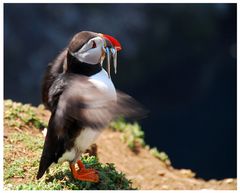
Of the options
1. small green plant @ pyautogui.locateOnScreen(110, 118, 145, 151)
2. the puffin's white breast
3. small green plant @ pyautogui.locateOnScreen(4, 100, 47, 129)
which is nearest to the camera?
the puffin's white breast

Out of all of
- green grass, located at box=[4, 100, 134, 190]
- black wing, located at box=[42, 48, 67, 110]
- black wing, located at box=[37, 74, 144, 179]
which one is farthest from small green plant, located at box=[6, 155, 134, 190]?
black wing, located at box=[42, 48, 67, 110]

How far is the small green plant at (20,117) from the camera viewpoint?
6121mm

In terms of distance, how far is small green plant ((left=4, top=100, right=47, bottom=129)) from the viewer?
6.12 meters

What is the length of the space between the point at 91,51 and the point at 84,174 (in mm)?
1108

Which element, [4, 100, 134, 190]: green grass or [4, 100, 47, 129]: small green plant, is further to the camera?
[4, 100, 47, 129]: small green plant

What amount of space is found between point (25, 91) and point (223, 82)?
4.54m

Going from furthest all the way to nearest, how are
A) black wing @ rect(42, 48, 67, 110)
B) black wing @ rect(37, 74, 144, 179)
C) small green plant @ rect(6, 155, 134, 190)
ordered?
black wing @ rect(42, 48, 67, 110)
small green plant @ rect(6, 155, 134, 190)
black wing @ rect(37, 74, 144, 179)

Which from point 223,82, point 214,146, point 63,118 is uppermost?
point 63,118

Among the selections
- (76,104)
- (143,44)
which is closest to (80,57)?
(76,104)

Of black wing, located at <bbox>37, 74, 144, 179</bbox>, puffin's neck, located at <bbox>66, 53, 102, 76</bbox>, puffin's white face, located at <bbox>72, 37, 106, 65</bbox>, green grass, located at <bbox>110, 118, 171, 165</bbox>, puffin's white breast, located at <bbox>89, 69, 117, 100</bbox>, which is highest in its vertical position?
puffin's white face, located at <bbox>72, 37, 106, 65</bbox>

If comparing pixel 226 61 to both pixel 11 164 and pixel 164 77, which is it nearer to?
pixel 164 77

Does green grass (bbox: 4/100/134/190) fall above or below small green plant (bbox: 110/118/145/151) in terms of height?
above

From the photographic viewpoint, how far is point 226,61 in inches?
528

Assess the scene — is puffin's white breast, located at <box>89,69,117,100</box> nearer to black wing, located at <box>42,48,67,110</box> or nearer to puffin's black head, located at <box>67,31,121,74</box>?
puffin's black head, located at <box>67,31,121,74</box>
